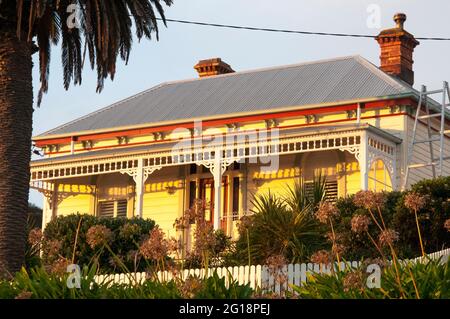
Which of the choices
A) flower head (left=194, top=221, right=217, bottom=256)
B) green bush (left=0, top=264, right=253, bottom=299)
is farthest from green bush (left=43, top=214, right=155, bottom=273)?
flower head (left=194, top=221, right=217, bottom=256)

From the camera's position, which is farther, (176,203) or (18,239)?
(176,203)

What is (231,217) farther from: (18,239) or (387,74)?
(18,239)

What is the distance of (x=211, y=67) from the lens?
36.5m

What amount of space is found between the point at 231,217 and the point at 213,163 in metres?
→ 2.17

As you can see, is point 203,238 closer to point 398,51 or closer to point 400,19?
point 398,51

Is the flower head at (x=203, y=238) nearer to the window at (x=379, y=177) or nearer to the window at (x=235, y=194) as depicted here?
the window at (x=379, y=177)

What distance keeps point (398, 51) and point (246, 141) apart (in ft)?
24.6

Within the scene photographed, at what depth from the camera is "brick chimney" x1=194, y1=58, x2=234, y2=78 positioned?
36469mm

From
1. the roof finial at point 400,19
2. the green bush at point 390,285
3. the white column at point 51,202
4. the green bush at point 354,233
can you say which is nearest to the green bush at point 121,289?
the green bush at point 390,285

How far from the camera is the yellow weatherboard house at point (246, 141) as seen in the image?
27.3m

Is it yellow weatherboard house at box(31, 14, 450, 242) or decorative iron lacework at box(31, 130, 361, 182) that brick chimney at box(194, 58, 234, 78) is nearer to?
yellow weatherboard house at box(31, 14, 450, 242)

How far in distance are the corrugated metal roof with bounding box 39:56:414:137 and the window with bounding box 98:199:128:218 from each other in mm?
2466

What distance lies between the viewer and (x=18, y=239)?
17.2m

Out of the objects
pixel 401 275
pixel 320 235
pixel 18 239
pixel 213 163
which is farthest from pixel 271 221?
pixel 401 275
